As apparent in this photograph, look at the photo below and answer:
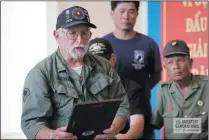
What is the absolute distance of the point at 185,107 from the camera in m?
1.61

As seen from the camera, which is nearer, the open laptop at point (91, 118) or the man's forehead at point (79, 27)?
the open laptop at point (91, 118)

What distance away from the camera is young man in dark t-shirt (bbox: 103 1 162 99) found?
170 cm

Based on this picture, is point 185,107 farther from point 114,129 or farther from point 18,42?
point 18,42

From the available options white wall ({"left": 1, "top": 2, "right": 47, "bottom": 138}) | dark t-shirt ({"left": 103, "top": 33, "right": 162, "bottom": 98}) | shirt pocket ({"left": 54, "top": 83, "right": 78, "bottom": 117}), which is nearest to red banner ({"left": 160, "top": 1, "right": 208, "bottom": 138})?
dark t-shirt ({"left": 103, "top": 33, "right": 162, "bottom": 98})

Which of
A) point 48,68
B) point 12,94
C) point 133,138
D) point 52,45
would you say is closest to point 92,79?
point 48,68

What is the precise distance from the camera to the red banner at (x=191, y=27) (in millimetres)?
2012

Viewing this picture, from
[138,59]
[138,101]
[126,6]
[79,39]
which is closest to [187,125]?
[138,101]

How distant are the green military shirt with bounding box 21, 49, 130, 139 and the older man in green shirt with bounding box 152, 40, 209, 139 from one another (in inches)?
17.0

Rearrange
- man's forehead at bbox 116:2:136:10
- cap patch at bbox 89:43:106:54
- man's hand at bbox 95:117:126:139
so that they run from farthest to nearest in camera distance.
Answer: man's forehead at bbox 116:2:136:10 < cap patch at bbox 89:43:106:54 < man's hand at bbox 95:117:126:139

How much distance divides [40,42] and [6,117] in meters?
0.38

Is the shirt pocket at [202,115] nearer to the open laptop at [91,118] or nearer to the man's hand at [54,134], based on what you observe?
the open laptop at [91,118]

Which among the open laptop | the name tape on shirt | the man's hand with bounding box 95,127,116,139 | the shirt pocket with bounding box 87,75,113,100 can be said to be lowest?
the name tape on shirt

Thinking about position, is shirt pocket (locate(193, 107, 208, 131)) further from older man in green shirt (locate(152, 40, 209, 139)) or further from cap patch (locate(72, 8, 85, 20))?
cap patch (locate(72, 8, 85, 20))

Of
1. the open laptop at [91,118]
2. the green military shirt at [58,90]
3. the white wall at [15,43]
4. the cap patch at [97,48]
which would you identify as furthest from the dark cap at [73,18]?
the white wall at [15,43]
